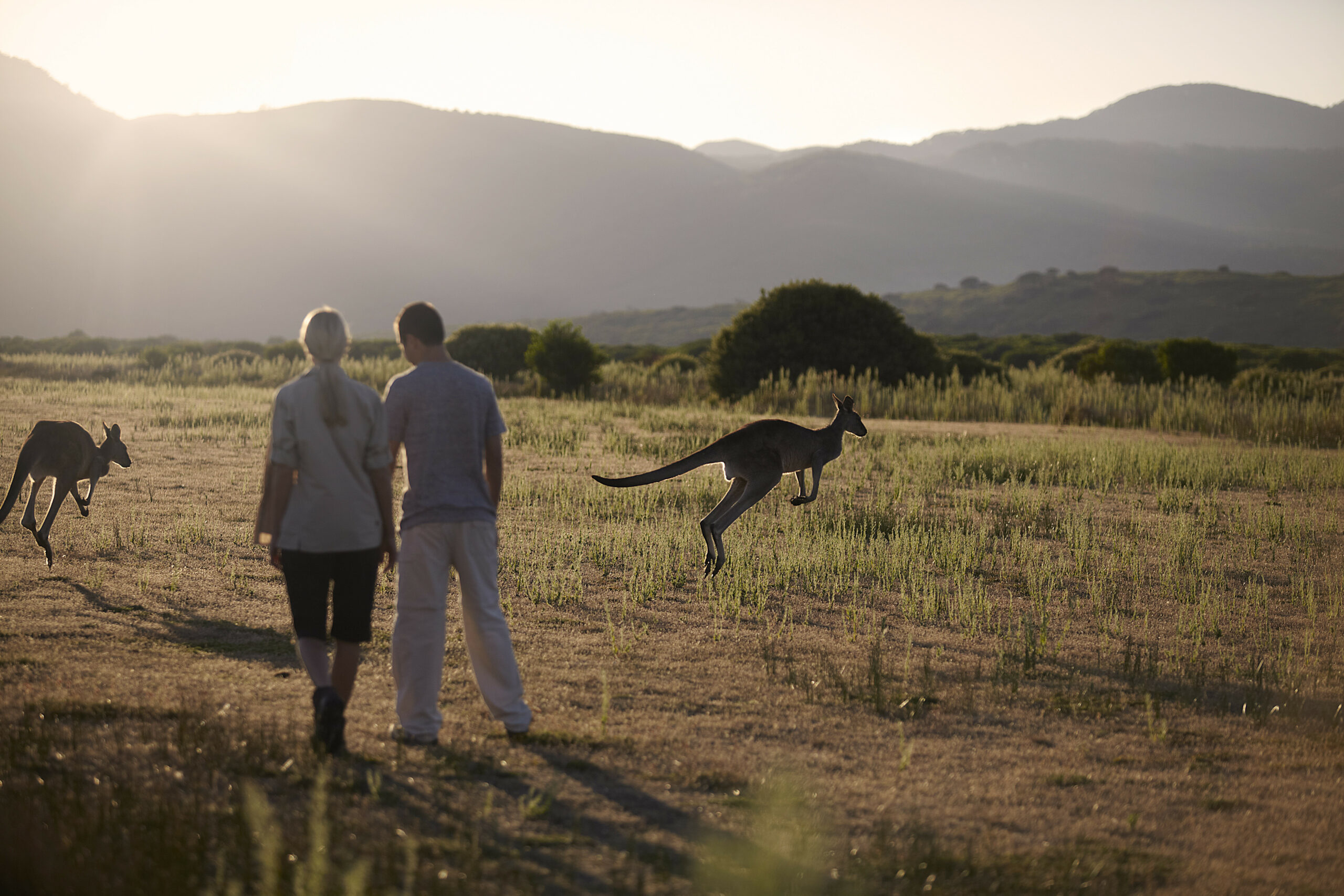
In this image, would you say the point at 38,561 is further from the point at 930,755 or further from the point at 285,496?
the point at 930,755

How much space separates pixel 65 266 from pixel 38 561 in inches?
6941

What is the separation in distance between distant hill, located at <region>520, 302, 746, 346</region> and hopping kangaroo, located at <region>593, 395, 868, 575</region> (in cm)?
11279

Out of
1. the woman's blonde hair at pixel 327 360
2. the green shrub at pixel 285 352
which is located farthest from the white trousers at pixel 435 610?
the green shrub at pixel 285 352

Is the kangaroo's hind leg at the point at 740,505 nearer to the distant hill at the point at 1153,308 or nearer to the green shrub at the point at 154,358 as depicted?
the green shrub at the point at 154,358

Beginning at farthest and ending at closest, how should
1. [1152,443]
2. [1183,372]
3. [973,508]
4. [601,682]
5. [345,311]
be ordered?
1. [345,311]
2. [1183,372]
3. [1152,443]
4. [973,508]
5. [601,682]

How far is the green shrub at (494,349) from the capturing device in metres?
31.7

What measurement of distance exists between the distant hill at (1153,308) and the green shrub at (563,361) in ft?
264

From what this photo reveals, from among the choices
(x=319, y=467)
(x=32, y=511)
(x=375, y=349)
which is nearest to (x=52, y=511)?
(x=32, y=511)

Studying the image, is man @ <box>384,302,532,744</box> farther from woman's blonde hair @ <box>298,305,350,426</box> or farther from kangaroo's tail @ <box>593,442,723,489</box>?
kangaroo's tail @ <box>593,442,723,489</box>

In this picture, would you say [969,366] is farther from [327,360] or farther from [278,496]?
[278,496]

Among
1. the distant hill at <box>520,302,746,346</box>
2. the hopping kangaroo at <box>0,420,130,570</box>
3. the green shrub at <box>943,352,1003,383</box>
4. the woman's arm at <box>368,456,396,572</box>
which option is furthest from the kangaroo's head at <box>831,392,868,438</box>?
the distant hill at <box>520,302,746,346</box>

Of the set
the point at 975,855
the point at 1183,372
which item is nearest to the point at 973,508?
the point at 975,855

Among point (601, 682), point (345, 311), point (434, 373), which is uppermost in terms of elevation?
point (345, 311)

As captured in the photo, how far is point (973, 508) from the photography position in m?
12.5
